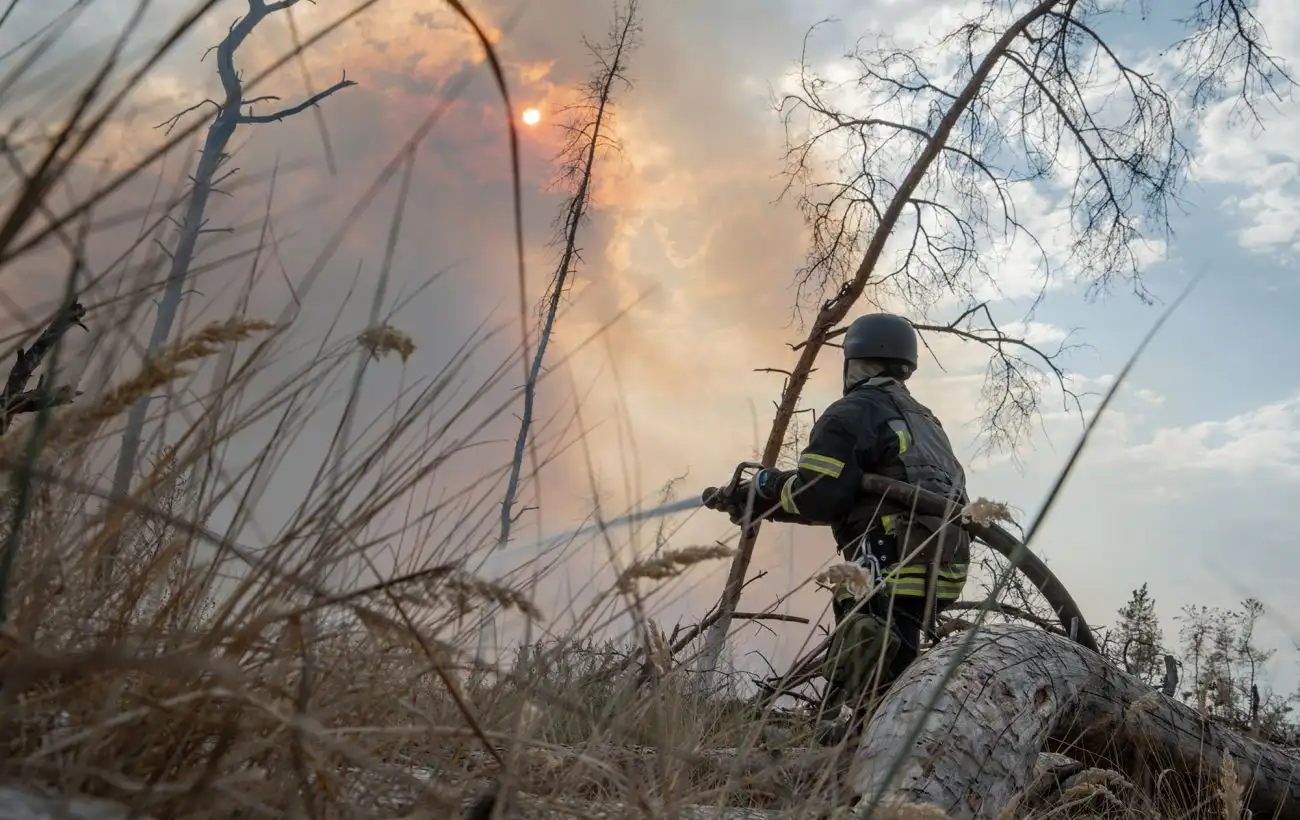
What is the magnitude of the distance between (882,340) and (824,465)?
1127 millimetres

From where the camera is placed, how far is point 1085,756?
171 inches

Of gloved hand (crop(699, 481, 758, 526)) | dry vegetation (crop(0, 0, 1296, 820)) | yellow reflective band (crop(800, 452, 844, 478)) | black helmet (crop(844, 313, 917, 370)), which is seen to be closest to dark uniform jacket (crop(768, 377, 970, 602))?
yellow reflective band (crop(800, 452, 844, 478))

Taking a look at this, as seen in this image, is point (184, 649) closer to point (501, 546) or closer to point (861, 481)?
point (501, 546)

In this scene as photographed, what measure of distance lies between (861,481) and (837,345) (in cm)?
417

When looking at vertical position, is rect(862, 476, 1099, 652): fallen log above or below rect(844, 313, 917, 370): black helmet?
below

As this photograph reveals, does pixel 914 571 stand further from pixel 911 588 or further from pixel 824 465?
pixel 824 465

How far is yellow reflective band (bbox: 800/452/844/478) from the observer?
4.80 meters

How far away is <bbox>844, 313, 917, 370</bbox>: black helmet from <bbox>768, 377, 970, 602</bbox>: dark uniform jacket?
14.7 inches

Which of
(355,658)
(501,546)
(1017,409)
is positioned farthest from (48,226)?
(1017,409)

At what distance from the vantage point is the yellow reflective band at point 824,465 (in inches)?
189

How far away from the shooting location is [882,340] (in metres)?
5.62

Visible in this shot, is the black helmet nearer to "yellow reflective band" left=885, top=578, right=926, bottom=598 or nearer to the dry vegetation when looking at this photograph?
"yellow reflective band" left=885, top=578, right=926, bottom=598

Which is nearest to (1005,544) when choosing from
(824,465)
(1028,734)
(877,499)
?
(877,499)

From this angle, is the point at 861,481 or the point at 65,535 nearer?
the point at 65,535
